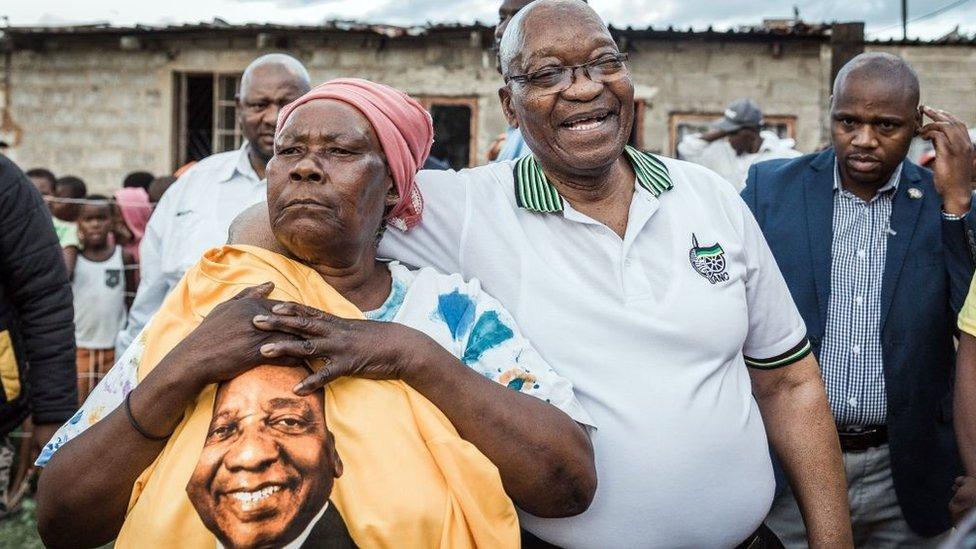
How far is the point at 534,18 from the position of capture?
233 cm

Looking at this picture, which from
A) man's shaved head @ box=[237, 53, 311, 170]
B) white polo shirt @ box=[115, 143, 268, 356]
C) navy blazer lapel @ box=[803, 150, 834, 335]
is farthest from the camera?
man's shaved head @ box=[237, 53, 311, 170]

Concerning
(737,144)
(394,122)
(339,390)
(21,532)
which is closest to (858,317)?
(394,122)

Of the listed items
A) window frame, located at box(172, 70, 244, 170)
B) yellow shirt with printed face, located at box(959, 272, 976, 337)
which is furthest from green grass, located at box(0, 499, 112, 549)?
window frame, located at box(172, 70, 244, 170)

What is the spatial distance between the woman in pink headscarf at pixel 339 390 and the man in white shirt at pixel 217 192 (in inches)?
81.1

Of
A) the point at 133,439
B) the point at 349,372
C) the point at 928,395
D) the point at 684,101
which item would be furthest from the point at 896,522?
the point at 684,101

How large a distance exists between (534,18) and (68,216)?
6872 mm

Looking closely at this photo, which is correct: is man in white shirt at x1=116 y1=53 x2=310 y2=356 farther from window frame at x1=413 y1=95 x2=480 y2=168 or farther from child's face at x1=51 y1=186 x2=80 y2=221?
window frame at x1=413 y1=95 x2=480 y2=168

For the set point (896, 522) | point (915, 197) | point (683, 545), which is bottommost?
point (896, 522)

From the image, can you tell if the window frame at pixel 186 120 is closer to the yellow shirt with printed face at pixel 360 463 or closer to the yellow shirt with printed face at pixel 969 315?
the yellow shirt with printed face at pixel 969 315

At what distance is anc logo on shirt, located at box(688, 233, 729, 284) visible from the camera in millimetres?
2309

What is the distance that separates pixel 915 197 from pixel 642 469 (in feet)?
6.23

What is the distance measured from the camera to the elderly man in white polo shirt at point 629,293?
2.15 m

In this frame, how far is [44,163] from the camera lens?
534 inches

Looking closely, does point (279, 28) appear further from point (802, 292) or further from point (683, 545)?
point (683, 545)
